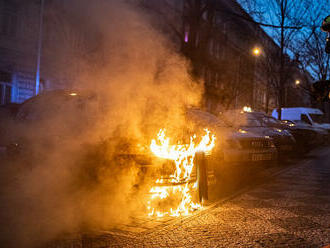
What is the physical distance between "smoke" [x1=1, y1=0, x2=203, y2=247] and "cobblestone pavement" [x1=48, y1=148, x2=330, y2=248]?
55 centimetres

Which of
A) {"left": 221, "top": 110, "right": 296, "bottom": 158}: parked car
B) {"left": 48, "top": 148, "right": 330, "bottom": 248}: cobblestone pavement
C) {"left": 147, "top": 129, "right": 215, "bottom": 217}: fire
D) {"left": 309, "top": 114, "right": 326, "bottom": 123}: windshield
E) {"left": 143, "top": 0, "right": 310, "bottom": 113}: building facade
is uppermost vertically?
{"left": 143, "top": 0, "right": 310, "bottom": 113}: building facade

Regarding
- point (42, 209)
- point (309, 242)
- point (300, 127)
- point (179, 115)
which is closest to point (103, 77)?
point (179, 115)

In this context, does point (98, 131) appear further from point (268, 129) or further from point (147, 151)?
point (268, 129)

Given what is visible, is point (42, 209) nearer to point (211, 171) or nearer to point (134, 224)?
point (134, 224)

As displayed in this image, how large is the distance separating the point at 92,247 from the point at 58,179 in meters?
2.45

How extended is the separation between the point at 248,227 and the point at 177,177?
0.96 metres

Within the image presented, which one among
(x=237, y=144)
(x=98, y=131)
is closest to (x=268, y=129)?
(x=237, y=144)

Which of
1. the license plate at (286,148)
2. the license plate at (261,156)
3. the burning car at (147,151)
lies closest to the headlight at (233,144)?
the license plate at (261,156)

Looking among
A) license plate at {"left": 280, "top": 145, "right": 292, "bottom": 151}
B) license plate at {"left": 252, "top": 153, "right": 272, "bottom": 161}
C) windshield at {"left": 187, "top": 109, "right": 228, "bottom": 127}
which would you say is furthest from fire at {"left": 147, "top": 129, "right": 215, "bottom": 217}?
license plate at {"left": 280, "top": 145, "right": 292, "bottom": 151}

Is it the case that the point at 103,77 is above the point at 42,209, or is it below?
above

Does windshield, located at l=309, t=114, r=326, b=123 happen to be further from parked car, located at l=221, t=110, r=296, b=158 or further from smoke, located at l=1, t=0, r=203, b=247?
smoke, located at l=1, t=0, r=203, b=247

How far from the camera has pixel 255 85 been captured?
73.3 ft

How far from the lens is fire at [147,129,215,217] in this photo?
3945 millimetres

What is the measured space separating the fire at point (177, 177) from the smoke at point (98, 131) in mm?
175
